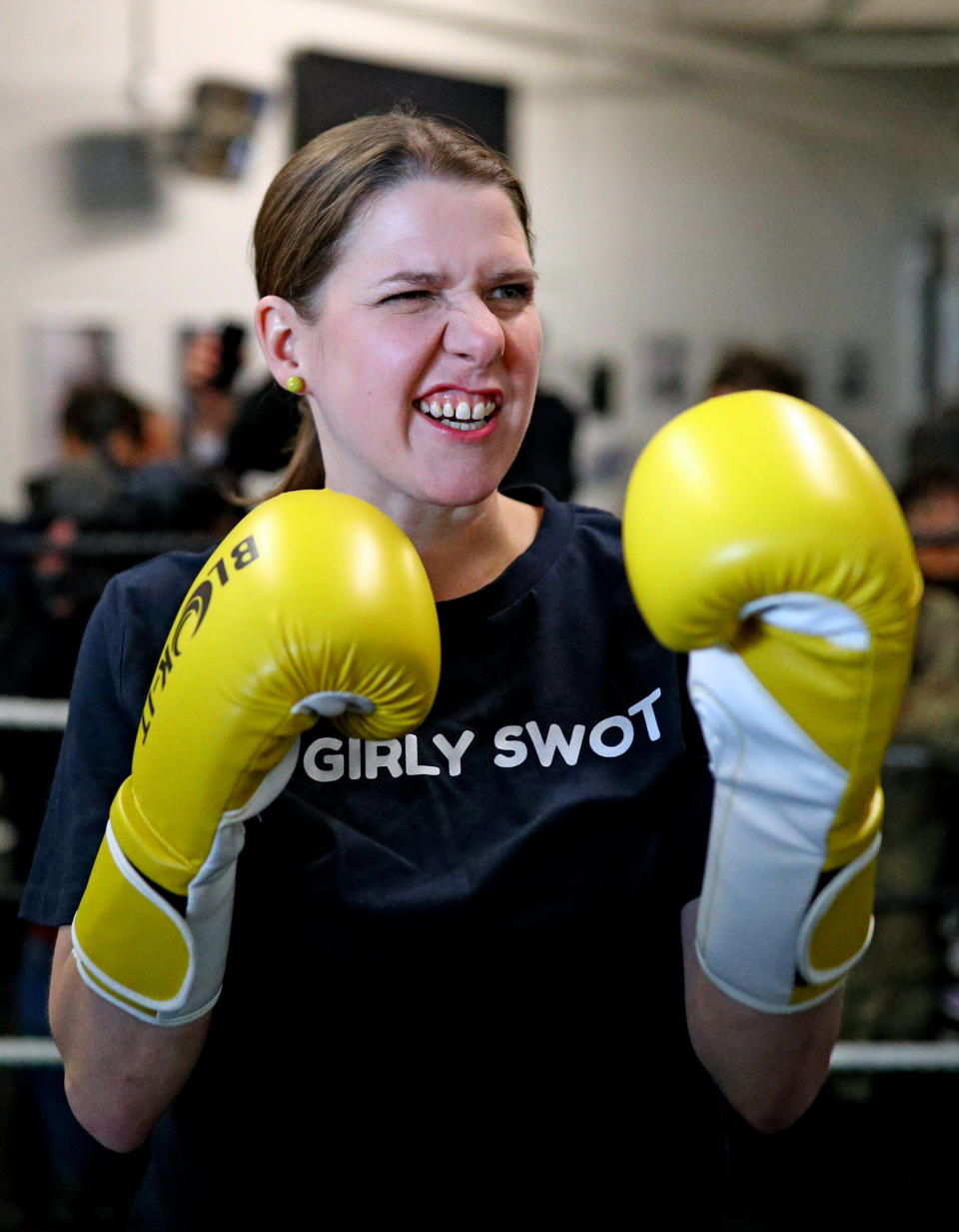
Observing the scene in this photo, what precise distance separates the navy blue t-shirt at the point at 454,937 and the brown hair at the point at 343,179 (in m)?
0.27

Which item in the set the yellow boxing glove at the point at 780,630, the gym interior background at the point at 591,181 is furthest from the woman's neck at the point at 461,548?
the gym interior background at the point at 591,181

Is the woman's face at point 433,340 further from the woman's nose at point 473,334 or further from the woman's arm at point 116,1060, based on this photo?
the woman's arm at point 116,1060

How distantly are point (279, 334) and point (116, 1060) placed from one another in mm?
571

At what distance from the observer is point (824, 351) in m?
5.46

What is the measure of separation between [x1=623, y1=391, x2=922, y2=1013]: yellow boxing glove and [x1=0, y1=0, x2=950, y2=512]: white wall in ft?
12.2

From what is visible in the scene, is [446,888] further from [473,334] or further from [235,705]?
[473,334]

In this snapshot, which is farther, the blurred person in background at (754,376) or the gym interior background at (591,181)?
the gym interior background at (591,181)

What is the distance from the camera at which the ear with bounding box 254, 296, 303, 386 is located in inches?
42.0

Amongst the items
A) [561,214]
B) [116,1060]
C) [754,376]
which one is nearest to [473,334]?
[116,1060]

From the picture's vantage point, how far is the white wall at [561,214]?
4.09 m

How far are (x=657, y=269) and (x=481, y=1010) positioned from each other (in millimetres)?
4550

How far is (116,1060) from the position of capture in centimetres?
89

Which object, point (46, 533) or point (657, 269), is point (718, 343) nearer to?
point (657, 269)

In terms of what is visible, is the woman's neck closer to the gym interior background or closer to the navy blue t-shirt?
the navy blue t-shirt
